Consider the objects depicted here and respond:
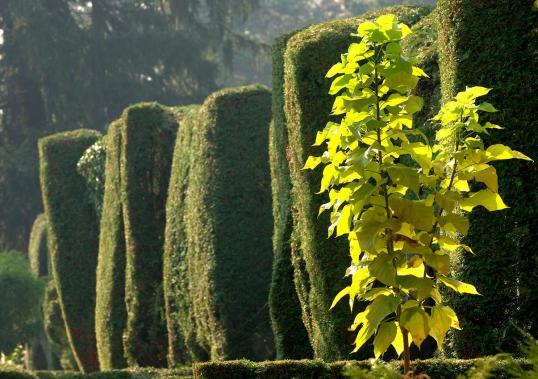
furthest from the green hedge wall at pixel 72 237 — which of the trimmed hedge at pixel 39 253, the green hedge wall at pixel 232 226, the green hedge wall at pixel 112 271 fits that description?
the trimmed hedge at pixel 39 253

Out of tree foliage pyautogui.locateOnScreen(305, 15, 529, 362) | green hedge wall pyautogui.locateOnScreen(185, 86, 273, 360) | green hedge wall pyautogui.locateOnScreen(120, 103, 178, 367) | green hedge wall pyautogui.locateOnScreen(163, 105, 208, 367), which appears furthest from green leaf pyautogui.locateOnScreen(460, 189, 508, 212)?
green hedge wall pyautogui.locateOnScreen(120, 103, 178, 367)

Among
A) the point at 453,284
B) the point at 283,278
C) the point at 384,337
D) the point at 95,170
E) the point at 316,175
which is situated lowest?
the point at 384,337

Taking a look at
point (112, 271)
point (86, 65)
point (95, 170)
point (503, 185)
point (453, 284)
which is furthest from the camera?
point (86, 65)

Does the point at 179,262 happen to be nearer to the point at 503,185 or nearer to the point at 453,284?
the point at 503,185

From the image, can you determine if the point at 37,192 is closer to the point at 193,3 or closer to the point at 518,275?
the point at 193,3

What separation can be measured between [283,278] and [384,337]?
19.8 ft

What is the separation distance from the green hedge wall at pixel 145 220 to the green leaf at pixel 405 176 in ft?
35.3

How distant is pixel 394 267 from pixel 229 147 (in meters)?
8.90

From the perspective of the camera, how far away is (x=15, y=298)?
86.3ft

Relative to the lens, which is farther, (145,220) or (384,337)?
(145,220)

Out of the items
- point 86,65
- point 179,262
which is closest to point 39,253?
point 86,65

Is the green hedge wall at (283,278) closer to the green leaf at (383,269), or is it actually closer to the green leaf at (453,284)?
the green leaf at (453,284)

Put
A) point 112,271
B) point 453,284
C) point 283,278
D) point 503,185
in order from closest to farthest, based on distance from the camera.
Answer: point 453,284
point 503,185
point 283,278
point 112,271

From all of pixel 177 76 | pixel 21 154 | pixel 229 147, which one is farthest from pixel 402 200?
pixel 177 76
